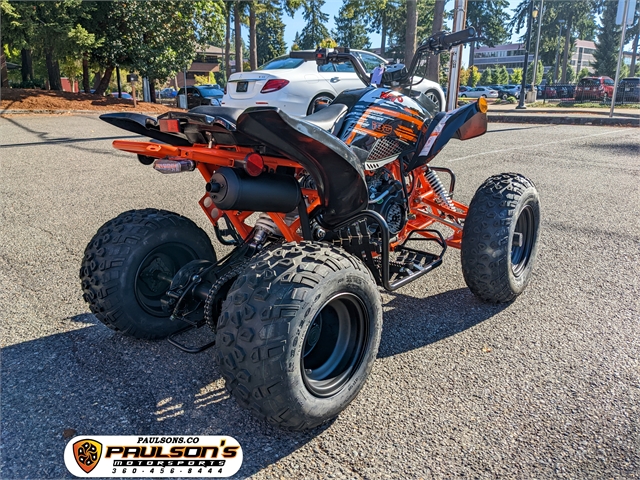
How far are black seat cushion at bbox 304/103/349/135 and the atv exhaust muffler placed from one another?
0.54 meters

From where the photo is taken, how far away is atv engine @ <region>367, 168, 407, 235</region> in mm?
3297

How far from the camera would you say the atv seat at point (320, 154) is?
216cm

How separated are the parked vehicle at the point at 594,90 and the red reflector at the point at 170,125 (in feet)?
127

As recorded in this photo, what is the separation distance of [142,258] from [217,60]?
8665cm

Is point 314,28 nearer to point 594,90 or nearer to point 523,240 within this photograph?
point 594,90

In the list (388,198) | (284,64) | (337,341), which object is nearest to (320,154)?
(337,341)

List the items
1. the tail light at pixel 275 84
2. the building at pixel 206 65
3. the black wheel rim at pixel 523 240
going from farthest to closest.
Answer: the building at pixel 206 65, the tail light at pixel 275 84, the black wheel rim at pixel 523 240

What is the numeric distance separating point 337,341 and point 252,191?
2.82ft

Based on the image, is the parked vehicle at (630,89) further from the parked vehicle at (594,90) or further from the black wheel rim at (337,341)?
the black wheel rim at (337,341)

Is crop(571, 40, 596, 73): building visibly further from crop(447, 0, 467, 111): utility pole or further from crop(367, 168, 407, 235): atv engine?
crop(367, 168, 407, 235): atv engine

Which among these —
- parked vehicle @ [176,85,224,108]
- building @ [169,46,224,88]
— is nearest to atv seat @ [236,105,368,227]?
parked vehicle @ [176,85,224,108]

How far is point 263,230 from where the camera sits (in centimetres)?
288

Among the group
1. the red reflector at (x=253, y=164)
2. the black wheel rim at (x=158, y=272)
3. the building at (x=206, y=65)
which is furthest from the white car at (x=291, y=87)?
the building at (x=206, y=65)

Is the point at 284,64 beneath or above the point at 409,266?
above
